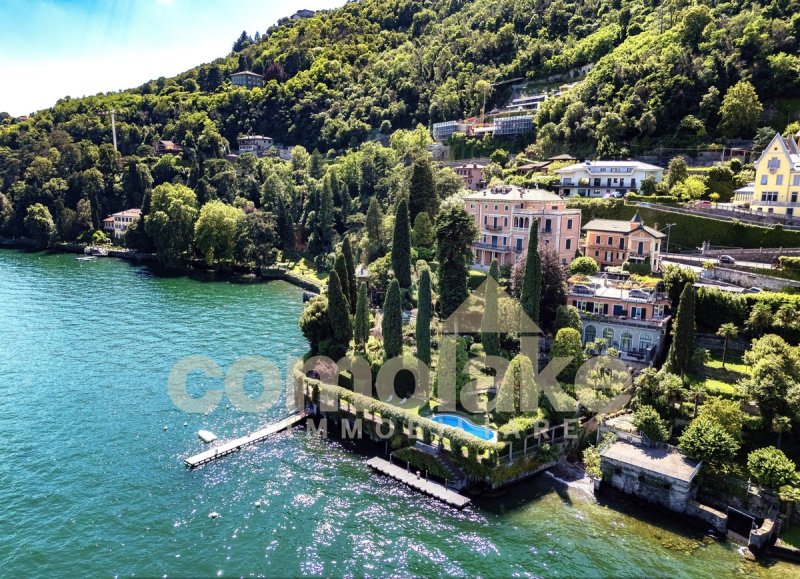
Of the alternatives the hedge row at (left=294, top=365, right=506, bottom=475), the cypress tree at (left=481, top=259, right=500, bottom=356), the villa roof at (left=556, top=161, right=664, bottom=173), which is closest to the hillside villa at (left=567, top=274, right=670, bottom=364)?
the cypress tree at (left=481, top=259, right=500, bottom=356)

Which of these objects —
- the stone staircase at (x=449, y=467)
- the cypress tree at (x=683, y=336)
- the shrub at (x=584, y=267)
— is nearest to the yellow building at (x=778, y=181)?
the shrub at (x=584, y=267)

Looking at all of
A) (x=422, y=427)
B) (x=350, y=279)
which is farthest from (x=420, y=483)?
(x=350, y=279)

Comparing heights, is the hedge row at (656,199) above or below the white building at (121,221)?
above

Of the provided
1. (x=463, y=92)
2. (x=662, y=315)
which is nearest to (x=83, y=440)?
(x=662, y=315)

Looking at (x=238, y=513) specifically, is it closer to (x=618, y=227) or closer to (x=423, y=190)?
(x=618, y=227)

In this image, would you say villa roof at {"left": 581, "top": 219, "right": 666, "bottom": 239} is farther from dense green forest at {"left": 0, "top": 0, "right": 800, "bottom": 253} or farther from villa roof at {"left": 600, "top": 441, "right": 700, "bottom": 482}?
villa roof at {"left": 600, "top": 441, "right": 700, "bottom": 482}

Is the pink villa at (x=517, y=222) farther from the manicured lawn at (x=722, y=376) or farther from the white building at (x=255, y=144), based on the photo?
the white building at (x=255, y=144)

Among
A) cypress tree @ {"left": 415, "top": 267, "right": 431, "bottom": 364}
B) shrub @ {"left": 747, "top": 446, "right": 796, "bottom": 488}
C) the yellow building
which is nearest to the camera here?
shrub @ {"left": 747, "top": 446, "right": 796, "bottom": 488}
